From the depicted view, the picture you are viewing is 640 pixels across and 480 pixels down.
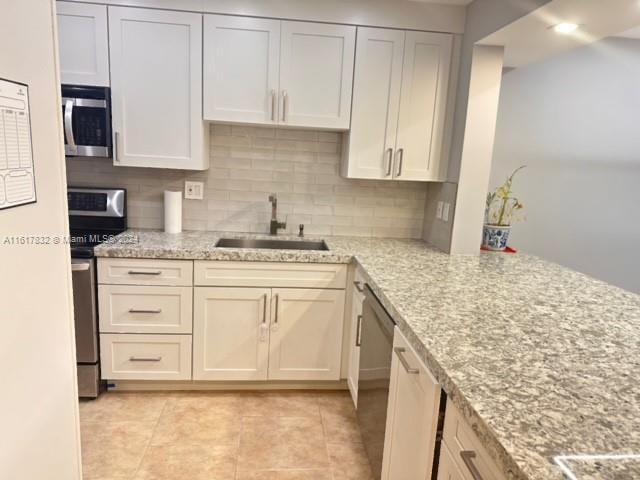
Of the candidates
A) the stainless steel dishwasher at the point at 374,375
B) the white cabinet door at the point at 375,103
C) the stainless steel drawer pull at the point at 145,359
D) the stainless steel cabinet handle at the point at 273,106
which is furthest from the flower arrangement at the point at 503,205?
the stainless steel drawer pull at the point at 145,359

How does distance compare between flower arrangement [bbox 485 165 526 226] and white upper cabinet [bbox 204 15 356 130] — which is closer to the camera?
white upper cabinet [bbox 204 15 356 130]

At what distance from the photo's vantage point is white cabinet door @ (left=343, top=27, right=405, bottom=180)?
2.59 meters

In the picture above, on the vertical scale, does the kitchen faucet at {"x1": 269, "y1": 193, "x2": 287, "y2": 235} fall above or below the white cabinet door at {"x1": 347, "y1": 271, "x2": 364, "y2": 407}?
above

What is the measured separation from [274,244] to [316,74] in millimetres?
1115

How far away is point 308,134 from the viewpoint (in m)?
2.96

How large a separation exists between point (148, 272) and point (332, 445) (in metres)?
1.36

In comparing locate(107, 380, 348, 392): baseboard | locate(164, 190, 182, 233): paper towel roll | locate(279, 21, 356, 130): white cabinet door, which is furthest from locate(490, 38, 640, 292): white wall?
locate(164, 190, 182, 233): paper towel roll

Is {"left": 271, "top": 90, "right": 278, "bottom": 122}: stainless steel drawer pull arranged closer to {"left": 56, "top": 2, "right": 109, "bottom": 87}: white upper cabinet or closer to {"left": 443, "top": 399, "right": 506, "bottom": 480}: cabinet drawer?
{"left": 56, "top": 2, "right": 109, "bottom": 87}: white upper cabinet

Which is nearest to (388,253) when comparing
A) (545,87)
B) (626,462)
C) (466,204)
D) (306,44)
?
(466,204)

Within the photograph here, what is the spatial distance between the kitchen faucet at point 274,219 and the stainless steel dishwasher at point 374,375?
1.00m

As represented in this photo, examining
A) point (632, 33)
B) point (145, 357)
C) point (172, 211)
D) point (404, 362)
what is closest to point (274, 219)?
point (172, 211)

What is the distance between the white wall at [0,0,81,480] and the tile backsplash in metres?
1.56

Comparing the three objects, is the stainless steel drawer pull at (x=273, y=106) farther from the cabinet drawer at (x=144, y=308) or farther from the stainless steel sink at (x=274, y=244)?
the cabinet drawer at (x=144, y=308)

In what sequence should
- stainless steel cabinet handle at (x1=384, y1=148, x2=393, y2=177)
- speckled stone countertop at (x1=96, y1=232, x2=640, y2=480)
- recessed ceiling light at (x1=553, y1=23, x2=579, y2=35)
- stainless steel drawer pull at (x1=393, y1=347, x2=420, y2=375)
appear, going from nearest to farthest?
speckled stone countertop at (x1=96, y1=232, x2=640, y2=480), stainless steel drawer pull at (x1=393, y1=347, x2=420, y2=375), recessed ceiling light at (x1=553, y1=23, x2=579, y2=35), stainless steel cabinet handle at (x1=384, y1=148, x2=393, y2=177)
